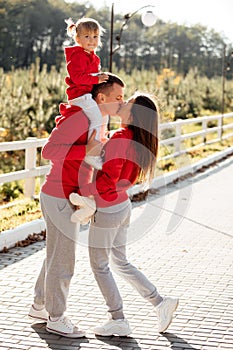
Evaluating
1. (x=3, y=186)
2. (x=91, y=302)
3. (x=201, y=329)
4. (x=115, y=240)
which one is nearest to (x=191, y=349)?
(x=201, y=329)

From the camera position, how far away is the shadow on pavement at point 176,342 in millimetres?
5176

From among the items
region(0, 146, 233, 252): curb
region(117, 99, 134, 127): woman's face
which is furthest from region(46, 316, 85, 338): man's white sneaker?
region(117, 99, 134, 127): woman's face

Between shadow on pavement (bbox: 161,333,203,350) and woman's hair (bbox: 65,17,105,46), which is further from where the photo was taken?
woman's hair (bbox: 65,17,105,46)

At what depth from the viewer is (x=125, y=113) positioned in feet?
17.2

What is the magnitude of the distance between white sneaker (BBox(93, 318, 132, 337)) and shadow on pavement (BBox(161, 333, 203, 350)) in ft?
0.90

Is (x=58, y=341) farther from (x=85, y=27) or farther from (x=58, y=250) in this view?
(x=85, y=27)

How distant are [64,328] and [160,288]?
5.69ft

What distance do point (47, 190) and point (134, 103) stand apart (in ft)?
2.73

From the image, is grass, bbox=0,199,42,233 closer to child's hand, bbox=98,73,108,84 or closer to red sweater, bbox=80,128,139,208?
red sweater, bbox=80,128,139,208

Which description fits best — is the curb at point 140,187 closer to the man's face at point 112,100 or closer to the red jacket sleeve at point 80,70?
the man's face at point 112,100

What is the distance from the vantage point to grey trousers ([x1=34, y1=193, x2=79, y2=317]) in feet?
17.1

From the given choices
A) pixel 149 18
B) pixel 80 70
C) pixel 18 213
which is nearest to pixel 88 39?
pixel 80 70

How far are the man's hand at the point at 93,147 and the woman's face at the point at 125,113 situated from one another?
231 millimetres

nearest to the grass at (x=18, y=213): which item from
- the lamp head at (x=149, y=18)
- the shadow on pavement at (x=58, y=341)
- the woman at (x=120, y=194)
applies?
the shadow on pavement at (x=58, y=341)
